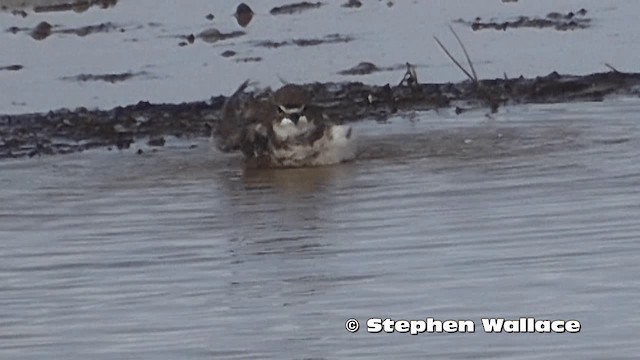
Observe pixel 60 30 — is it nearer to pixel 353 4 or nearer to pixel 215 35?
pixel 215 35

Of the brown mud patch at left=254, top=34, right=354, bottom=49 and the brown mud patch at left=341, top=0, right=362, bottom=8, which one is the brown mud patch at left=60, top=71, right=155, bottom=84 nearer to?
the brown mud patch at left=254, top=34, right=354, bottom=49

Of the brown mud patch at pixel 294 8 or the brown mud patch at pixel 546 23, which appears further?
the brown mud patch at pixel 294 8

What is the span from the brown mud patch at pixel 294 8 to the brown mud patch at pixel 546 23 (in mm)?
1994

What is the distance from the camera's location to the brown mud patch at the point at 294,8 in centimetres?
2131

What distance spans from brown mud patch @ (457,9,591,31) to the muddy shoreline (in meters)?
2.66

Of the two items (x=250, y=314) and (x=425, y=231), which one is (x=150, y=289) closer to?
(x=250, y=314)

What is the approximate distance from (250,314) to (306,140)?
4.33m

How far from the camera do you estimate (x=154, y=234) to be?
12031mm

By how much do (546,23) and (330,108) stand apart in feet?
12.4

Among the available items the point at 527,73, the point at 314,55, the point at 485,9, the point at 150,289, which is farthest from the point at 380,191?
the point at 485,9

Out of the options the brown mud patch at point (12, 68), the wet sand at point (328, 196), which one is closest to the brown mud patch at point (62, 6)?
the wet sand at point (328, 196)

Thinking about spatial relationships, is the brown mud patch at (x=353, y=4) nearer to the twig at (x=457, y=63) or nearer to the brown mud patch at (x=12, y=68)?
the twig at (x=457, y=63)

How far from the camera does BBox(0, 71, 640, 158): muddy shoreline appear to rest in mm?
15727
